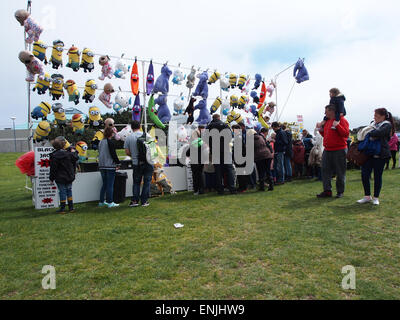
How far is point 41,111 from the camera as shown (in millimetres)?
7160

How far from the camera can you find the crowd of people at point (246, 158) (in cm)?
525

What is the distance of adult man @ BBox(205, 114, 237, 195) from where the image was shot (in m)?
6.95

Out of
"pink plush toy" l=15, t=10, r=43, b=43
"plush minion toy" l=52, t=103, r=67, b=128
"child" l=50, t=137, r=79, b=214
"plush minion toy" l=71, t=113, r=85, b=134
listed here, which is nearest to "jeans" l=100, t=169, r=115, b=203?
"child" l=50, t=137, r=79, b=214

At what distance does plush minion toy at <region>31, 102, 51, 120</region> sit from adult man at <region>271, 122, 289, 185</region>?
240 inches

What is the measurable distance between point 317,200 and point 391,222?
5.71 feet

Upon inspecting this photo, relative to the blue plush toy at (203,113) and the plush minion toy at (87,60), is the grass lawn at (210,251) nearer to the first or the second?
the plush minion toy at (87,60)

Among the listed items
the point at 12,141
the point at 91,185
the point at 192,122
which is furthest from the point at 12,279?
the point at 12,141

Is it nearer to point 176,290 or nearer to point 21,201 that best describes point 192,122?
point 21,201

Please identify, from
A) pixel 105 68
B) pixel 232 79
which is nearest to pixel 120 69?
pixel 105 68

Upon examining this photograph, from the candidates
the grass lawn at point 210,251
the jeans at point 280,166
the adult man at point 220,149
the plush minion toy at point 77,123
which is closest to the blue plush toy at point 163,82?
the plush minion toy at point 77,123

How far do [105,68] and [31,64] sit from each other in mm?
1924

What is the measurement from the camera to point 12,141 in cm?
4547

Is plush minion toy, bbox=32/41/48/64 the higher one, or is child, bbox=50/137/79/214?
plush minion toy, bbox=32/41/48/64

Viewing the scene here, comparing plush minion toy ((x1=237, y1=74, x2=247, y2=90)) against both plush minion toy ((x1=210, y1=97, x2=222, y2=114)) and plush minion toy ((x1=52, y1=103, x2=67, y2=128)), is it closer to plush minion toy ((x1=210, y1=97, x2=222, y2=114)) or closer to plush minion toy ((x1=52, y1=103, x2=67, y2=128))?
plush minion toy ((x1=210, y1=97, x2=222, y2=114))
